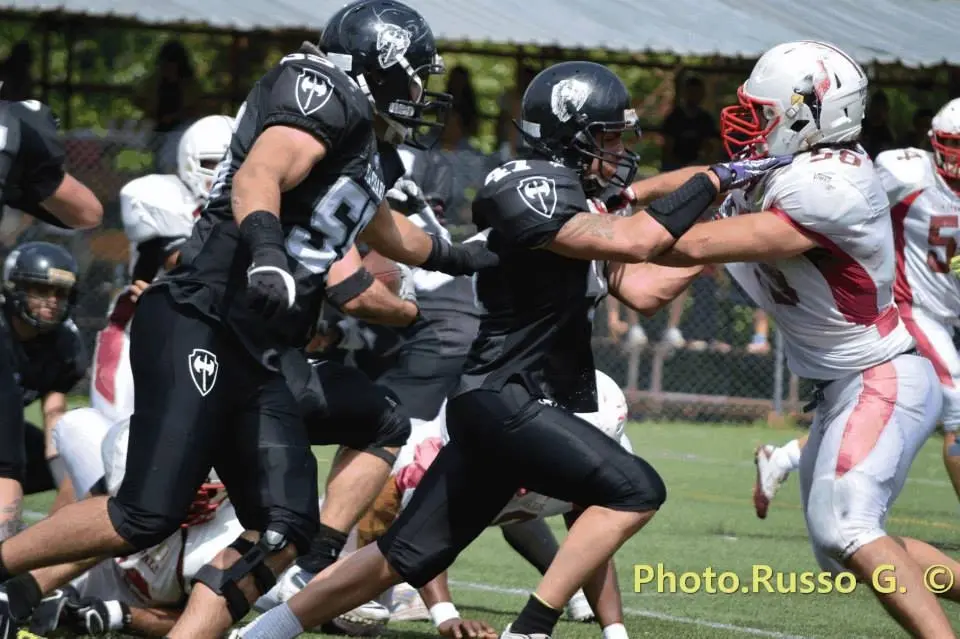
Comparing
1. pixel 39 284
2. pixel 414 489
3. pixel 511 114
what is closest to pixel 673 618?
pixel 414 489

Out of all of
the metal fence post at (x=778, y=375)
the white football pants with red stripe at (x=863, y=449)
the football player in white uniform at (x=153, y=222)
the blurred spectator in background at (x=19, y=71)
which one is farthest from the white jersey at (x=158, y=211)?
the blurred spectator in background at (x=19, y=71)

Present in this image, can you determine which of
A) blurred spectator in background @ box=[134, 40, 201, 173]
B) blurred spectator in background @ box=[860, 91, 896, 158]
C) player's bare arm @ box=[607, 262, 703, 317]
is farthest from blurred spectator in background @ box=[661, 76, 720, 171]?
player's bare arm @ box=[607, 262, 703, 317]

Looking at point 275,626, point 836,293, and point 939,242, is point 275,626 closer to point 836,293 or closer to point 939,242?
point 836,293

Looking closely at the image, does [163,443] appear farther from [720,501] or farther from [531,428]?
[720,501]

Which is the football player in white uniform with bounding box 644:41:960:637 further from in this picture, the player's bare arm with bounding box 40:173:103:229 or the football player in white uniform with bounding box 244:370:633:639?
the player's bare arm with bounding box 40:173:103:229

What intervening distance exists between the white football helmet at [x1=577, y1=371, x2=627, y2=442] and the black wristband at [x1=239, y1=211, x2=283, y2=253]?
1561mm

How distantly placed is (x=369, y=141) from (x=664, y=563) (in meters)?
3.53

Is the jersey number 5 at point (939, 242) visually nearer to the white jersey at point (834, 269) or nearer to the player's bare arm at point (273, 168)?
the white jersey at point (834, 269)

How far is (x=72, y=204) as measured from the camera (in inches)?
194

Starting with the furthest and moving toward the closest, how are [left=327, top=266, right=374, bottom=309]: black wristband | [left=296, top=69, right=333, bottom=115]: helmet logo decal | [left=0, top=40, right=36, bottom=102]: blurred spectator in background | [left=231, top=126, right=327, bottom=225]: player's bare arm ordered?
[left=0, top=40, right=36, bottom=102]: blurred spectator in background
[left=327, top=266, right=374, bottom=309]: black wristband
[left=296, top=69, right=333, bottom=115]: helmet logo decal
[left=231, top=126, right=327, bottom=225]: player's bare arm

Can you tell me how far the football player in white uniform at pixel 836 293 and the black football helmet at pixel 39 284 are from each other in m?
3.00

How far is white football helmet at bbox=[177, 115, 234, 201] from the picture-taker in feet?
20.7

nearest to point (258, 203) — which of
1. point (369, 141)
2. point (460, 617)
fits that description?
point (369, 141)

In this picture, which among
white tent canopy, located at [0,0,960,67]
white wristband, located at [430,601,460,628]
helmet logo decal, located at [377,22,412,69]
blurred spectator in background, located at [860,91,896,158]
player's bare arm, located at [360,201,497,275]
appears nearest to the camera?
helmet logo decal, located at [377,22,412,69]
